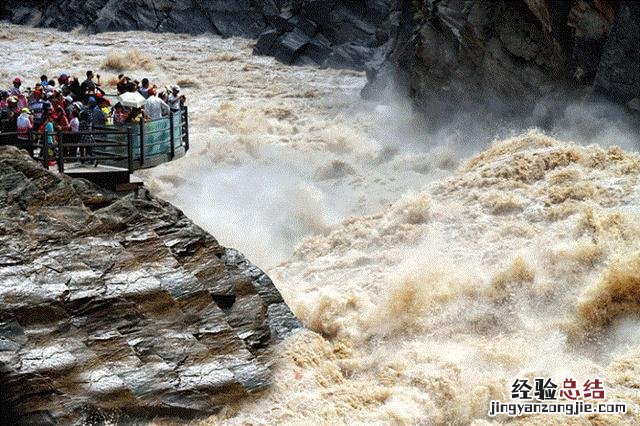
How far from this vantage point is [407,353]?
16.7 metres

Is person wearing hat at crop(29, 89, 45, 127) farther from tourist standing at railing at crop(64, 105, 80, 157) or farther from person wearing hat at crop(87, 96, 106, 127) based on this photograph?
person wearing hat at crop(87, 96, 106, 127)

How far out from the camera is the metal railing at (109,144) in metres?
17.0

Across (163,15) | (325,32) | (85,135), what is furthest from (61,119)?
(163,15)

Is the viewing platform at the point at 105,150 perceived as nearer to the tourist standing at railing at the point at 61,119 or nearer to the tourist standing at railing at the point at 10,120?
the tourist standing at railing at the point at 10,120

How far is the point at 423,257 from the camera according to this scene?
2033 centimetres

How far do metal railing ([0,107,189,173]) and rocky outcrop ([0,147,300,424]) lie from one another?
813mm

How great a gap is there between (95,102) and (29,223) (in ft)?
16.4

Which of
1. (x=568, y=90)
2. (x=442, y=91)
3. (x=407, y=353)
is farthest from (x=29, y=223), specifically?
(x=442, y=91)

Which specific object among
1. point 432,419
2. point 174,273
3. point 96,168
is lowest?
point 432,419

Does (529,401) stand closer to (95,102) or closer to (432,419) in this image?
(432,419)

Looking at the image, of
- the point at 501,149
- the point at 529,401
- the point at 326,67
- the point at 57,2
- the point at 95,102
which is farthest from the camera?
the point at 57,2

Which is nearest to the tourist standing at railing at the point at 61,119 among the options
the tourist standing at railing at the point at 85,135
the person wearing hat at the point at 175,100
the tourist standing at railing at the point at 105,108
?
the tourist standing at railing at the point at 85,135

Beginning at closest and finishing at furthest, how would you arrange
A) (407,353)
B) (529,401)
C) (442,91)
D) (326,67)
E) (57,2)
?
(529,401), (407,353), (442,91), (326,67), (57,2)

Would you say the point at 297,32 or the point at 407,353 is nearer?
the point at 407,353
